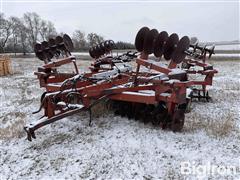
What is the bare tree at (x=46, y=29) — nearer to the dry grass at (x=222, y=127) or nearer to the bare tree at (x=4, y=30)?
→ the bare tree at (x=4, y=30)

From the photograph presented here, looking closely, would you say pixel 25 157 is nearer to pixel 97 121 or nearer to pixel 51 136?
pixel 51 136

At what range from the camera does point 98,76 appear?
15.9 feet

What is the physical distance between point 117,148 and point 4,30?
56142 mm

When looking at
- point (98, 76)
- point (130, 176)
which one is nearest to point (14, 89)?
point (98, 76)

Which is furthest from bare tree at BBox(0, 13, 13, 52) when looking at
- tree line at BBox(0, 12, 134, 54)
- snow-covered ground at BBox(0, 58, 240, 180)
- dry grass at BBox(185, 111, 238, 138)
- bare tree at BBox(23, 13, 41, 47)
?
dry grass at BBox(185, 111, 238, 138)

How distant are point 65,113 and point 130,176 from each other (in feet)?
4.99

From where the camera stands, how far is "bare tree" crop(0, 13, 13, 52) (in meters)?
51.3

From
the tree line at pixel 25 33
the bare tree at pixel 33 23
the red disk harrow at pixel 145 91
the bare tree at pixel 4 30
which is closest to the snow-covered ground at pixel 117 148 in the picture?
the red disk harrow at pixel 145 91

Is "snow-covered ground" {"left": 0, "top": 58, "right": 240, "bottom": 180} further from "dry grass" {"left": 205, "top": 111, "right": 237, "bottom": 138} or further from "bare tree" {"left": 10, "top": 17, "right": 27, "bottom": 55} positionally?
"bare tree" {"left": 10, "top": 17, "right": 27, "bottom": 55}

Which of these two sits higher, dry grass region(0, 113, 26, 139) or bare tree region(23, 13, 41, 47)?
bare tree region(23, 13, 41, 47)

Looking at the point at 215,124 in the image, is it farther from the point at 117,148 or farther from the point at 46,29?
the point at 46,29

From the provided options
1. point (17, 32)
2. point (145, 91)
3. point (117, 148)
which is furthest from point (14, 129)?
point (17, 32)

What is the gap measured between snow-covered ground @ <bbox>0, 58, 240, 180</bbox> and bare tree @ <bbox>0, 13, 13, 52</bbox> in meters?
53.1

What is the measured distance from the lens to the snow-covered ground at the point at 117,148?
3039mm
